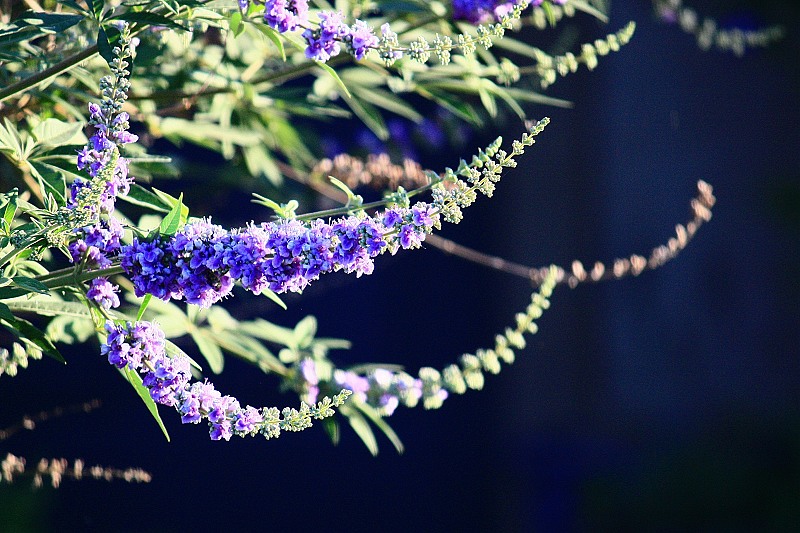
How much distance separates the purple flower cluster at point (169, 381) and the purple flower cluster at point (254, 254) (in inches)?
2.9

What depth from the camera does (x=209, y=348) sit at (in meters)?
1.81

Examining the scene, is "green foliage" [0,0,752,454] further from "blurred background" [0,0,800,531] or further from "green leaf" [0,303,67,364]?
"blurred background" [0,0,800,531]

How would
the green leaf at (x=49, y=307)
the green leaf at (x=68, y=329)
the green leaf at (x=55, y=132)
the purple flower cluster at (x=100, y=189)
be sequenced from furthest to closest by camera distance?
the green leaf at (x=68, y=329) < the green leaf at (x=55, y=132) < the green leaf at (x=49, y=307) < the purple flower cluster at (x=100, y=189)

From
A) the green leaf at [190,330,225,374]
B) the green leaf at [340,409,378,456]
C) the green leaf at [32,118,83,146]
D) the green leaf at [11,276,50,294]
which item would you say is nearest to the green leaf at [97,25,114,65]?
the green leaf at [32,118,83,146]

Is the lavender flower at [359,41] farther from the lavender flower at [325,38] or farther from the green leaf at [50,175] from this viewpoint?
the green leaf at [50,175]

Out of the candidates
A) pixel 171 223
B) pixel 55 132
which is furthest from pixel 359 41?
pixel 55 132

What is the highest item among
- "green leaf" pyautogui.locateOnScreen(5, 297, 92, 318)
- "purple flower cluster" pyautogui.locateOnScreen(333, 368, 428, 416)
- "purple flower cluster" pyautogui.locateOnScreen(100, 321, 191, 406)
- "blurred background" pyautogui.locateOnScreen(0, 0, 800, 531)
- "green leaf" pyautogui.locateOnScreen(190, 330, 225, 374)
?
"purple flower cluster" pyautogui.locateOnScreen(100, 321, 191, 406)

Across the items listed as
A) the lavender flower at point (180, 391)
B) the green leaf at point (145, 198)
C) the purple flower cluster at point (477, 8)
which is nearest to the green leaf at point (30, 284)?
the lavender flower at point (180, 391)

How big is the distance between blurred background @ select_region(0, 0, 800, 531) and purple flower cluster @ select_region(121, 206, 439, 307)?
3.57 m

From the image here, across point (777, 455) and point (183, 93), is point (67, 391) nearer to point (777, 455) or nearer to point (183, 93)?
point (183, 93)

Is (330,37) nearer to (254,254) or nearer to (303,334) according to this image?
(254,254)

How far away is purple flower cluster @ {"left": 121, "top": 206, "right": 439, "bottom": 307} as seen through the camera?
117 cm

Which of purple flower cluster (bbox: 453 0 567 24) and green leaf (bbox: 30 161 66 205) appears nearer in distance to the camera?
green leaf (bbox: 30 161 66 205)

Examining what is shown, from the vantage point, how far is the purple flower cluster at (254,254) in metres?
1.17
